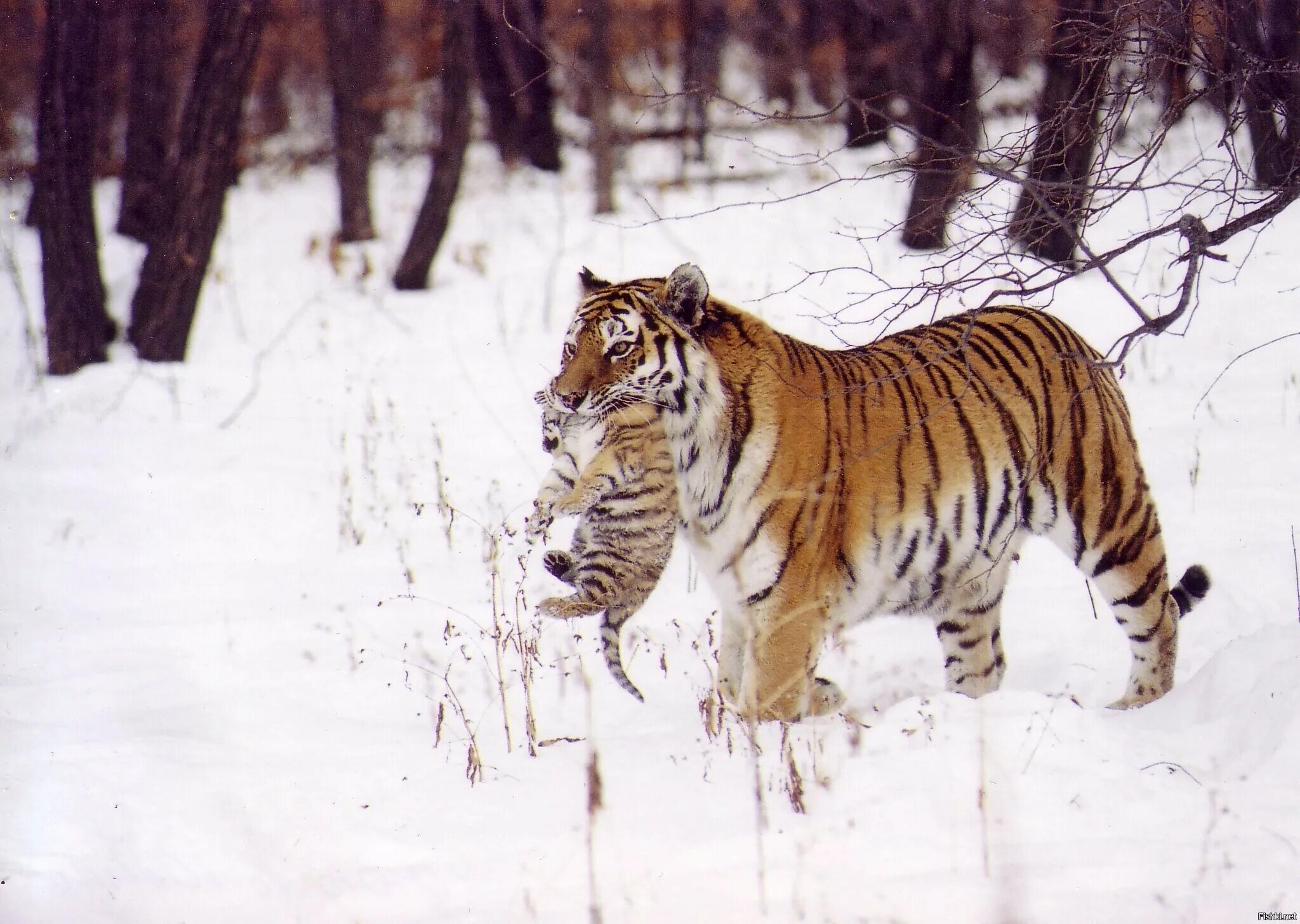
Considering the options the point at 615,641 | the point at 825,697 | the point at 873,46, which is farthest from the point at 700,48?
the point at 615,641

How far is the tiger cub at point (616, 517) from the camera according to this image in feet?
13.2

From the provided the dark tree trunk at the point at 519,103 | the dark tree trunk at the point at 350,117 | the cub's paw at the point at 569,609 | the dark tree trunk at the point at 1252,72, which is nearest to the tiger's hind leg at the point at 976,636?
the cub's paw at the point at 569,609

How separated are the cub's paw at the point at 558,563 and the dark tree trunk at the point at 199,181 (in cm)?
499

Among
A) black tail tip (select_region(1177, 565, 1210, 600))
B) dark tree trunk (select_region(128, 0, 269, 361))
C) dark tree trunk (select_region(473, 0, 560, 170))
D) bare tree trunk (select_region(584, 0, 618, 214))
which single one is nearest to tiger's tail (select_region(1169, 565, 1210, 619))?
black tail tip (select_region(1177, 565, 1210, 600))

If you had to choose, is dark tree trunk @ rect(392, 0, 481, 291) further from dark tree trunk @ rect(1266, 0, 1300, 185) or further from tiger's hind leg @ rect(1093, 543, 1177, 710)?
tiger's hind leg @ rect(1093, 543, 1177, 710)

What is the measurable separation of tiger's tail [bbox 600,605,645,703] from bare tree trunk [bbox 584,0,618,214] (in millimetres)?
8144

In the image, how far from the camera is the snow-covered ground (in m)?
2.97

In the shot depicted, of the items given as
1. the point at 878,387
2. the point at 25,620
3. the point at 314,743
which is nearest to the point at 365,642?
the point at 314,743

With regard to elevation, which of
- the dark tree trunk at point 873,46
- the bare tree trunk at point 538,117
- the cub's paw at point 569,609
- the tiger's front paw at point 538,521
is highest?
the dark tree trunk at point 873,46

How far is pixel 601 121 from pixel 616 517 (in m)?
8.41

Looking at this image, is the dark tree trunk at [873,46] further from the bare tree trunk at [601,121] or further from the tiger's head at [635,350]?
the tiger's head at [635,350]

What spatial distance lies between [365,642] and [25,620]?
133 cm

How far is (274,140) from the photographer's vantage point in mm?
16703

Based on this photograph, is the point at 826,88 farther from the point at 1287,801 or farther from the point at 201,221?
the point at 1287,801
